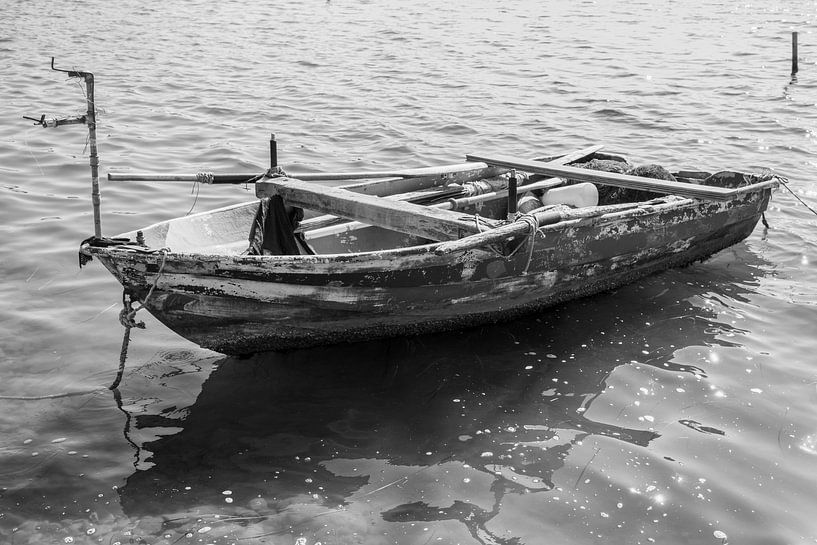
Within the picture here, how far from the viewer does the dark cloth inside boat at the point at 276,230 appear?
22.9ft

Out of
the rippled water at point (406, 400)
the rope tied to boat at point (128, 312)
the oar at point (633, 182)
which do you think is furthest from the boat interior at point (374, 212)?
the rippled water at point (406, 400)

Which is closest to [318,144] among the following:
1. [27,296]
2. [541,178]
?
[541,178]

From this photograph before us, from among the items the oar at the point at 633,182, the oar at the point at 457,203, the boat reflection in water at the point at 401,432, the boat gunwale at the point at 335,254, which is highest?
the oar at the point at 633,182

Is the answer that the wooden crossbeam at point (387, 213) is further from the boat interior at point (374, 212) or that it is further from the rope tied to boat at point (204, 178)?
the rope tied to boat at point (204, 178)

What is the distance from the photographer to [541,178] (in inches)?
364

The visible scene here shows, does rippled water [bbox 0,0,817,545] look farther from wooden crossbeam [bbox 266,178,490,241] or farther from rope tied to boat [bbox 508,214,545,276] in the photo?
wooden crossbeam [bbox 266,178,490,241]

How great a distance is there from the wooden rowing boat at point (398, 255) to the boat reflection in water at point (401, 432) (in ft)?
0.93

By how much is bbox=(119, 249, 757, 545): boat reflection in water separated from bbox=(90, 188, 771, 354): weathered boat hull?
282 millimetres

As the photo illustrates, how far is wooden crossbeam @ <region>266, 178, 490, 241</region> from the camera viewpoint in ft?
21.3

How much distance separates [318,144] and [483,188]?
192 inches

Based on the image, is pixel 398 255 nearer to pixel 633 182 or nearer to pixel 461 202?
pixel 461 202

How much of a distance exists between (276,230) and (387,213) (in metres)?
1.07

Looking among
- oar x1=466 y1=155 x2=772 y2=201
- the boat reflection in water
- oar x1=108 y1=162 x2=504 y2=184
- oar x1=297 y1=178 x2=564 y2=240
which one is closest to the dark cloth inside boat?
oar x1=297 y1=178 x2=564 y2=240

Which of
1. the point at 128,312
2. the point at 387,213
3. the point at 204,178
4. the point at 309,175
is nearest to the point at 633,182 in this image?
the point at 387,213
